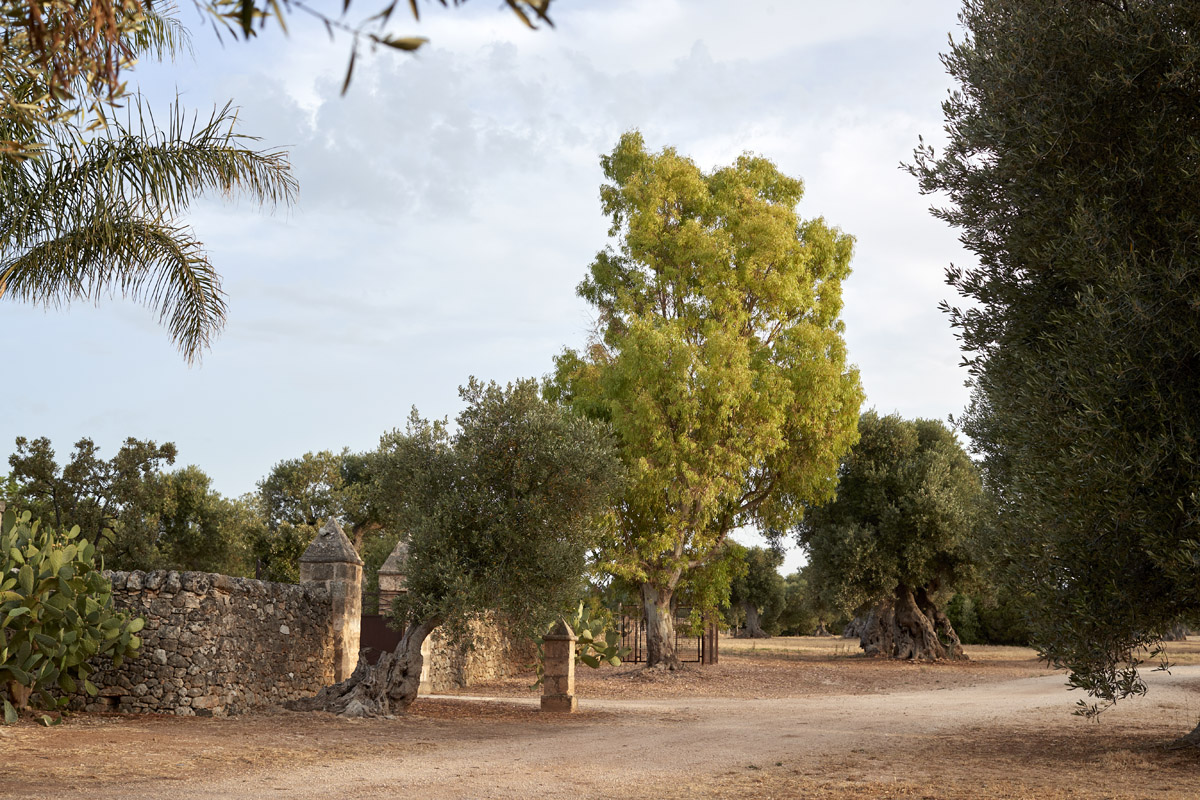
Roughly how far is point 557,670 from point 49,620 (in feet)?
24.3

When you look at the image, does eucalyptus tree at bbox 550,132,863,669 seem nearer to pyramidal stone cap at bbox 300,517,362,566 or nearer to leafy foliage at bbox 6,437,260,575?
pyramidal stone cap at bbox 300,517,362,566

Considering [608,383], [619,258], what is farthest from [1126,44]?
[619,258]

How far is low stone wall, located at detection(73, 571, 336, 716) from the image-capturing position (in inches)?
511

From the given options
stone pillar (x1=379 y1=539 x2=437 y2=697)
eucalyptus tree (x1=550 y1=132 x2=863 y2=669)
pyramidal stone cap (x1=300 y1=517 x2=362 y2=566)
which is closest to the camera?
pyramidal stone cap (x1=300 y1=517 x2=362 y2=566)

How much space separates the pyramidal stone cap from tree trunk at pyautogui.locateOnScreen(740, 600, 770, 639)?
43617 mm

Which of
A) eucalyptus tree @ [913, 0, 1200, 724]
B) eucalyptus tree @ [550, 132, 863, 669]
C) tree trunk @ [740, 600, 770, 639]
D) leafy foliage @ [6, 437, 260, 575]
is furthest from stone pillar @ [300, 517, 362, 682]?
tree trunk @ [740, 600, 770, 639]

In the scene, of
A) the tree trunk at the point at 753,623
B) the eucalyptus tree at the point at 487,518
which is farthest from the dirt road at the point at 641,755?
the tree trunk at the point at 753,623

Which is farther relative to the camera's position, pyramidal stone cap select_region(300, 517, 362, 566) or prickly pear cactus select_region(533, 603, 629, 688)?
prickly pear cactus select_region(533, 603, 629, 688)

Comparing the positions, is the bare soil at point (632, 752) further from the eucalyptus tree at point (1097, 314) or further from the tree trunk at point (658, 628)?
the tree trunk at point (658, 628)

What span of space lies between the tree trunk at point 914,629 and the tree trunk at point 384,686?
2160 centimetres

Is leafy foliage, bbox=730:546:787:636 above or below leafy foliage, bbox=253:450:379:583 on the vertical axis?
below

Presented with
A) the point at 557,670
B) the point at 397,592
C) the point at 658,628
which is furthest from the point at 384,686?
the point at 658,628

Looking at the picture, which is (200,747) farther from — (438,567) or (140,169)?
(140,169)

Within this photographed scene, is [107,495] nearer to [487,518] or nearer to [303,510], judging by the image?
[303,510]
